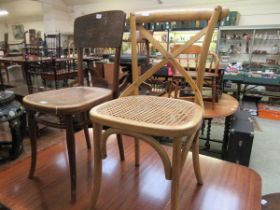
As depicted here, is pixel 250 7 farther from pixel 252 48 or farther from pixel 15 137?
pixel 15 137

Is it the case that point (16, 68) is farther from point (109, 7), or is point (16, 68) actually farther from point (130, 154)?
point (130, 154)

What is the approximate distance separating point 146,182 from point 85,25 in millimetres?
1185

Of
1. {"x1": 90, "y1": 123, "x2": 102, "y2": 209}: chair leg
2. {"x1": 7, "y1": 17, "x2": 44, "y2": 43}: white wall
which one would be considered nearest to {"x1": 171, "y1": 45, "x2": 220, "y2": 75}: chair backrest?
{"x1": 90, "y1": 123, "x2": 102, "y2": 209}: chair leg

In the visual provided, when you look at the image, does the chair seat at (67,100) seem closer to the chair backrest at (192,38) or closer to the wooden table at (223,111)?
the chair backrest at (192,38)

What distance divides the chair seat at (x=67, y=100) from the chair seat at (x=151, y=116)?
143mm

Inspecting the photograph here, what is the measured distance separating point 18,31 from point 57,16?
4.03 meters

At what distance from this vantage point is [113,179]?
4.58 feet

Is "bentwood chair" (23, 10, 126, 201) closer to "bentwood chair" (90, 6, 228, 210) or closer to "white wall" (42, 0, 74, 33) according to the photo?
"bentwood chair" (90, 6, 228, 210)

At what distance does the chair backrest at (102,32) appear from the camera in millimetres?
1342

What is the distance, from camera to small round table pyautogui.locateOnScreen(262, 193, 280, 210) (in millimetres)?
1431

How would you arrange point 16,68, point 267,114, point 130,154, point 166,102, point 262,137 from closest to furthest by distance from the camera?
point 166,102 < point 130,154 < point 262,137 < point 267,114 < point 16,68

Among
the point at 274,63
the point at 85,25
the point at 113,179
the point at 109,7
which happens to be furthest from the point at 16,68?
the point at 274,63

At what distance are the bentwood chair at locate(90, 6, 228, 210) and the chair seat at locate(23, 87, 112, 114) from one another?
0.13m

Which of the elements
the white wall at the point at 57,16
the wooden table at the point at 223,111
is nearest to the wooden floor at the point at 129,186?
→ the wooden table at the point at 223,111
